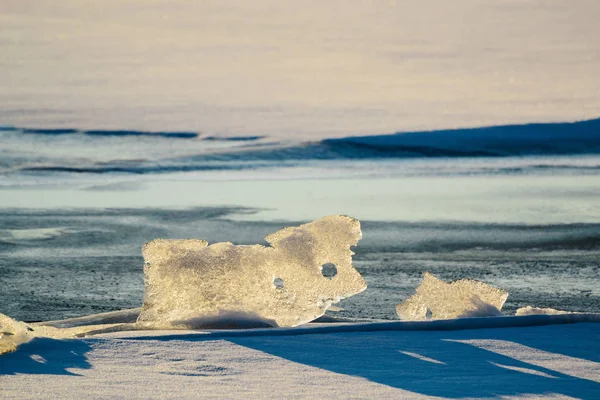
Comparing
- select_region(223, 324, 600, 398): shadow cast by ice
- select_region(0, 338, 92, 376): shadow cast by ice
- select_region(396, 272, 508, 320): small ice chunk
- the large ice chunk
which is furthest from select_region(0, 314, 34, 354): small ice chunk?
select_region(396, 272, 508, 320): small ice chunk

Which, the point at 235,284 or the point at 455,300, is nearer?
the point at 235,284

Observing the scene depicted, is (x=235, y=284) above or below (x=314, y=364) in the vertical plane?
above

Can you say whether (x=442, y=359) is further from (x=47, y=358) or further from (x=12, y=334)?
(x=12, y=334)

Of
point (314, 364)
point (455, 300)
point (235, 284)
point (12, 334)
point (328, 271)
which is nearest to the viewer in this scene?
point (314, 364)

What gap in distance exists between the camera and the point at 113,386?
351cm

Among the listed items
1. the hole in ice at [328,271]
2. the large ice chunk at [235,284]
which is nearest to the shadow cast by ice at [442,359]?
the large ice chunk at [235,284]

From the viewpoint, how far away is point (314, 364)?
387 centimetres

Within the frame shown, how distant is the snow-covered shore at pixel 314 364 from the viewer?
3490 mm

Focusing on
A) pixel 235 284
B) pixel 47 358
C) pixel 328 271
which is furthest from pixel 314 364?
pixel 328 271

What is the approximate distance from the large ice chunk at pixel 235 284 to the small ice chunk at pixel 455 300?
1.41ft

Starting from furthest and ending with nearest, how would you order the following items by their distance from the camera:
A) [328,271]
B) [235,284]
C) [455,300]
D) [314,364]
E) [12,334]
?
[328,271], [455,300], [235,284], [12,334], [314,364]

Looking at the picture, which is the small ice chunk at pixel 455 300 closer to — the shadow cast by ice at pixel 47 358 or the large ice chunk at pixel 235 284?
the large ice chunk at pixel 235 284

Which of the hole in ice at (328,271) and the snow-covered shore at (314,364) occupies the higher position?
the hole in ice at (328,271)

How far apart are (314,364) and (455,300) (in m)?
1.36
